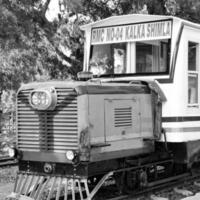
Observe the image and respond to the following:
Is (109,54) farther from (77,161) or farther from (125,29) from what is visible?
(77,161)

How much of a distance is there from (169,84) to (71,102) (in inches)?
82.1

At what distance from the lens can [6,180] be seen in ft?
30.2

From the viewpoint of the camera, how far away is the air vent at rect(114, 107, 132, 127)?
7105 millimetres

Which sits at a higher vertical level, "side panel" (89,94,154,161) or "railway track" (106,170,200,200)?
"side panel" (89,94,154,161)

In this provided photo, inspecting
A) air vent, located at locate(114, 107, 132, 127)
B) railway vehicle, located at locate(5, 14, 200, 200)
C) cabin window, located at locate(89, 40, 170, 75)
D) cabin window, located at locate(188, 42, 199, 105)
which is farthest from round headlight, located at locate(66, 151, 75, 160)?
cabin window, located at locate(188, 42, 199, 105)

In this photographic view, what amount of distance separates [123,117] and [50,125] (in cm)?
119

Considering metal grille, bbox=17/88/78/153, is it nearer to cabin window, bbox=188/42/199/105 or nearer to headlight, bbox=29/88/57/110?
headlight, bbox=29/88/57/110

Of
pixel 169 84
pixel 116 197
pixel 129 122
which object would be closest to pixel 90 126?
pixel 129 122

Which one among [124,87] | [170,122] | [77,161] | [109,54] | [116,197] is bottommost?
[116,197]

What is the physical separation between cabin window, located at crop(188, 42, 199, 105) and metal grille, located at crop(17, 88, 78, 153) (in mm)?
2611

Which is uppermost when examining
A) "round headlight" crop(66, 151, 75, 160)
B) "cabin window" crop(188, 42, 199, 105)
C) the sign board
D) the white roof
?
the white roof

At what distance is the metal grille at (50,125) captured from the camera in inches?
258

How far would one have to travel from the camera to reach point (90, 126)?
6539mm

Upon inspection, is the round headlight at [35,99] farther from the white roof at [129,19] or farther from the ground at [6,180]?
the white roof at [129,19]
